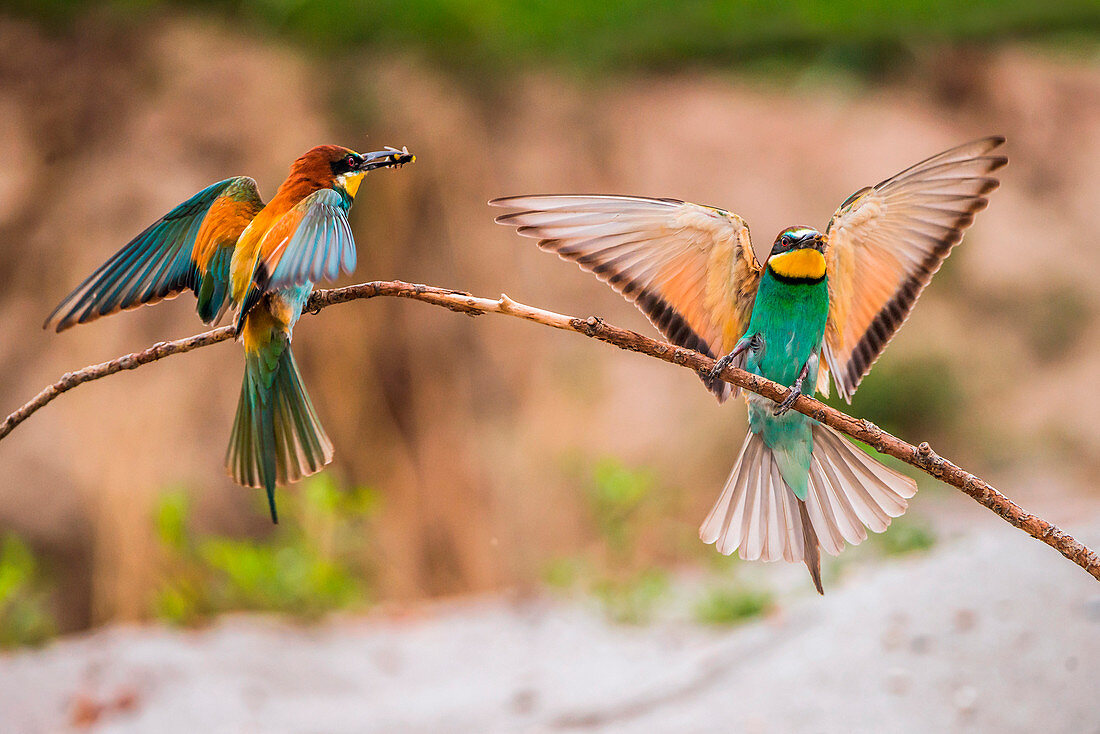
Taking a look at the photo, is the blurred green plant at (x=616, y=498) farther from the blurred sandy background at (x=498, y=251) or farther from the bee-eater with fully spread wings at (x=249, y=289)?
the bee-eater with fully spread wings at (x=249, y=289)

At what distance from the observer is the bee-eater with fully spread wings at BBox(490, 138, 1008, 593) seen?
1321mm

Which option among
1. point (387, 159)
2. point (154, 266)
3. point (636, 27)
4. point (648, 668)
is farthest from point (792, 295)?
point (636, 27)

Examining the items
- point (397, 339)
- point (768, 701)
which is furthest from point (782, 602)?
point (397, 339)

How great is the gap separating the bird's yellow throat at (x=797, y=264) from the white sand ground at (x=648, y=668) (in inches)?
39.6

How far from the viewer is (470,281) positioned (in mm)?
4645

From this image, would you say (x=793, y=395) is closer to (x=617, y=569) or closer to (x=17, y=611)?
(x=617, y=569)

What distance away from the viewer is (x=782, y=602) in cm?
309

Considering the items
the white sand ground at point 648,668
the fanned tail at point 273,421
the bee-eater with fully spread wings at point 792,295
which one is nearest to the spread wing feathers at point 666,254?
the bee-eater with fully spread wings at point 792,295

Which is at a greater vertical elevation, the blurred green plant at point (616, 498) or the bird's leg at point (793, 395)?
the bird's leg at point (793, 395)

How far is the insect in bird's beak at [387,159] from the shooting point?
3.38ft

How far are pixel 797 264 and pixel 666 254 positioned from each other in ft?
0.64

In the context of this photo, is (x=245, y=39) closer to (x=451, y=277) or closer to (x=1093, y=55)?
(x=451, y=277)

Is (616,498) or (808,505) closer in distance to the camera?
(808,505)

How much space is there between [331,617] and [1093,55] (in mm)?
5499
